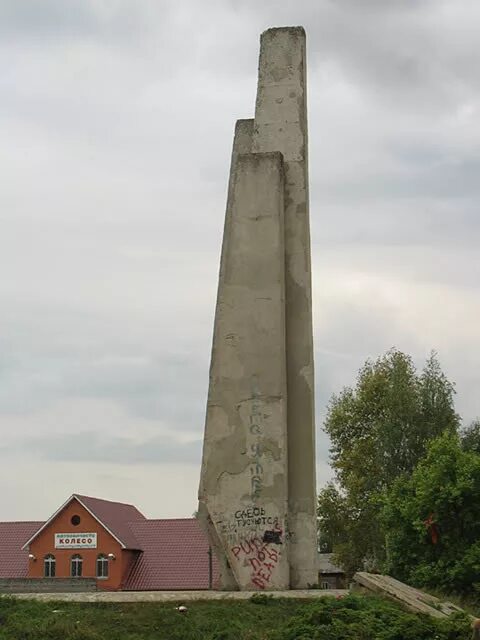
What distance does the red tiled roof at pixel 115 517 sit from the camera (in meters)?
47.2

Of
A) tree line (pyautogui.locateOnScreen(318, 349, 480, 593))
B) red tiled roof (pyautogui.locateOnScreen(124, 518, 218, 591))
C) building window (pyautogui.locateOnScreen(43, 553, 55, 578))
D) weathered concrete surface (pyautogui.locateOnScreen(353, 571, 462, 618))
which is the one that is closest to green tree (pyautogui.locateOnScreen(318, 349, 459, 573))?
tree line (pyautogui.locateOnScreen(318, 349, 480, 593))

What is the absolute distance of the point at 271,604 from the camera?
14555 mm

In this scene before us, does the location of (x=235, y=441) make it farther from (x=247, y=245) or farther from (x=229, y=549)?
(x=247, y=245)

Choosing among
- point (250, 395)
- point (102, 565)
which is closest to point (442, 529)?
point (250, 395)

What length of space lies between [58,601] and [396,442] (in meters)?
27.4

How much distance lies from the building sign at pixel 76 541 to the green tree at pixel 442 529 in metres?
22.7

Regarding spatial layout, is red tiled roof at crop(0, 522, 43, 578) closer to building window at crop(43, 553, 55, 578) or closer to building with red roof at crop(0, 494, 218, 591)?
building with red roof at crop(0, 494, 218, 591)

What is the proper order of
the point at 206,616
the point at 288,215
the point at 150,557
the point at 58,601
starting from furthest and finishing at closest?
the point at 150,557, the point at 288,215, the point at 58,601, the point at 206,616

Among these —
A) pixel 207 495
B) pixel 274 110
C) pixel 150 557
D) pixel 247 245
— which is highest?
pixel 274 110

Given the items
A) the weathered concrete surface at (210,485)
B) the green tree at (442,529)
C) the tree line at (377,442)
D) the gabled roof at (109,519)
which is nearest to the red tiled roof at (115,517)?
the gabled roof at (109,519)

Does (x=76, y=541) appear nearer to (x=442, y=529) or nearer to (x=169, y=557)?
(x=169, y=557)

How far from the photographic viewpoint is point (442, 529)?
26.0m

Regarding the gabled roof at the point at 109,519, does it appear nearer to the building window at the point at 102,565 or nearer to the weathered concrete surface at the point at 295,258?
the building window at the point at 102,565

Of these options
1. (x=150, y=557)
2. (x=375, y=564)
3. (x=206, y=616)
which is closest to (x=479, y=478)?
(x=206, y=616)
